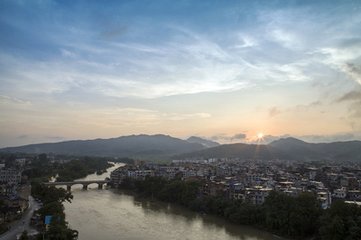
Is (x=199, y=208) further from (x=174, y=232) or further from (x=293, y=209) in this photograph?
(x=293, y=209)

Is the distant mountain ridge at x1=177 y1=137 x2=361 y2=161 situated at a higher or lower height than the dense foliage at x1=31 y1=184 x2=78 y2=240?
higher

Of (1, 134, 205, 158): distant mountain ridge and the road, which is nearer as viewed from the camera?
the road

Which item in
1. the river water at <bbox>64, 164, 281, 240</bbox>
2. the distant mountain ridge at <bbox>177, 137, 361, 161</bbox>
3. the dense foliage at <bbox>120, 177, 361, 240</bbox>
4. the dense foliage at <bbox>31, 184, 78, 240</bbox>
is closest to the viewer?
the dense foliage at <bbox>31, 184, 78, 240</bbox>

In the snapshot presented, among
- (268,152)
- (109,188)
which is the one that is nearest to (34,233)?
(109,188)

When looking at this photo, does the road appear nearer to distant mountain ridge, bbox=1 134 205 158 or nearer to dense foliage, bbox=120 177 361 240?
dense foliage, bbox=120 177 361 240

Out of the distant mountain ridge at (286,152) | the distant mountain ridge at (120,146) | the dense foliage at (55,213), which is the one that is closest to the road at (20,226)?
the dense foliage at (55,213)

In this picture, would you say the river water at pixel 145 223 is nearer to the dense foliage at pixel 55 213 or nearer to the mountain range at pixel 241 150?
the dense foliage at pixel 55 213

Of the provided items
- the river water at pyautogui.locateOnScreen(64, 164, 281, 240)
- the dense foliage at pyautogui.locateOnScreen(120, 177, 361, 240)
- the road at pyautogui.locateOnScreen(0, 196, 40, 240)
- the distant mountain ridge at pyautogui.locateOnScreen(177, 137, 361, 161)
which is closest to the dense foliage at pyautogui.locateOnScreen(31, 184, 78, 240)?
the road at pyautogui.locateOnScreen(0, 196, 40, 240)
